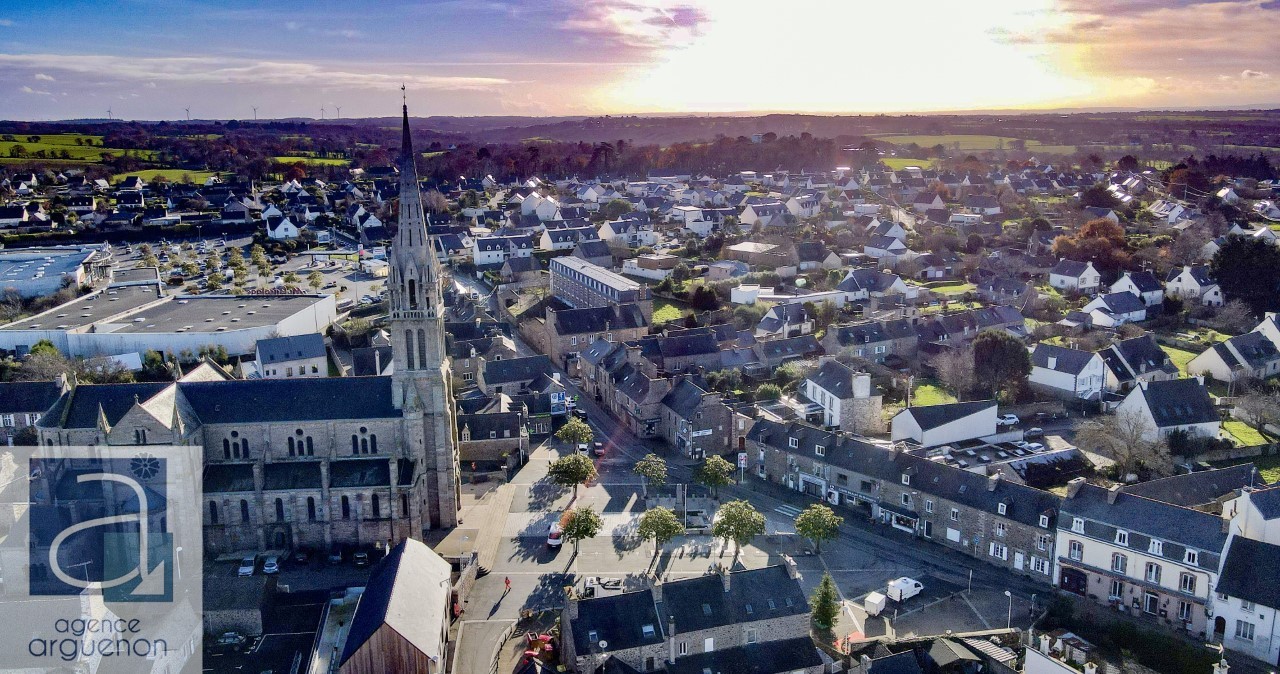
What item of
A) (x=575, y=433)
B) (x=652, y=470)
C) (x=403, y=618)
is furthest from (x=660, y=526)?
(x=403, y=618)

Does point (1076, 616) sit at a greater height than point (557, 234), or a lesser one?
lesser

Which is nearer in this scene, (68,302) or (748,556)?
(748,556)

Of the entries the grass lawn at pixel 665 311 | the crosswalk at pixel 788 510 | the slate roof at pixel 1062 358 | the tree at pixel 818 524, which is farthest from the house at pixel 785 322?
the tree at pixel 818 524

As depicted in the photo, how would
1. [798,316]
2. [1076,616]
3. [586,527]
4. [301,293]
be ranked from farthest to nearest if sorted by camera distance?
[301,293]
[798,316]
[586,527]
[1076,616]

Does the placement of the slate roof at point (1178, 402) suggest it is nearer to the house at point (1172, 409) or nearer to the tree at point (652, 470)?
the house at point (1172, 409)

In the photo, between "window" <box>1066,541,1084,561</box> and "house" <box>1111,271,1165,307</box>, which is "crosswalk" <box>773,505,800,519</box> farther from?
"house" <box>1111,271,1165,307</box>

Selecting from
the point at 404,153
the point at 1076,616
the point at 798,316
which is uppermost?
the point at 404,153

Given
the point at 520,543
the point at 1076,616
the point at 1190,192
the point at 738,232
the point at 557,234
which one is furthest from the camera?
the point at 1190,192

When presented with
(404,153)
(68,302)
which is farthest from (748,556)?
(68,302)

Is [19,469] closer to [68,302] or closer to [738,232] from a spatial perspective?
[68,302]
